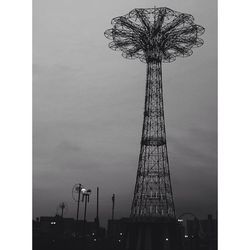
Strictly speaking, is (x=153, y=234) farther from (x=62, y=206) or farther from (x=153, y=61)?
(x=153, y=61)

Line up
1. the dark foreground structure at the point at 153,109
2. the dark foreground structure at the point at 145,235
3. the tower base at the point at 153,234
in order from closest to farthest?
the dark foreground structure at the point at 145,235, the tower base at the point at 153,234, the dark foreground structure at the point at 153,109

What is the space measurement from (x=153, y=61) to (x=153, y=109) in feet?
2.77

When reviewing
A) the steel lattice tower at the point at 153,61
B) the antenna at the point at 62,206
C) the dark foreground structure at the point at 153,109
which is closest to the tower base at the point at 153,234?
the dark foreground structure at the point at 153,109

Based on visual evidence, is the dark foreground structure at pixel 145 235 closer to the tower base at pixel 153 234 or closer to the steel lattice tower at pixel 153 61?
the tower base at pixel 153 234

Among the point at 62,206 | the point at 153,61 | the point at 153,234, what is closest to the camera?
the point at 153,234

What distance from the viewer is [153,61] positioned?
7895mm

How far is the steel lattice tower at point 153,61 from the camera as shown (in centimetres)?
753

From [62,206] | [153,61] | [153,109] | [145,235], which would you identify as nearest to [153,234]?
[145,235]

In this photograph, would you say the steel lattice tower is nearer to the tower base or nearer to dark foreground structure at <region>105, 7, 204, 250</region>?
dark foreground structure at <region>105, 7, 204, 250</region>

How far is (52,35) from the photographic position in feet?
25.1

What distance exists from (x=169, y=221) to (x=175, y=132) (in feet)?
4.92

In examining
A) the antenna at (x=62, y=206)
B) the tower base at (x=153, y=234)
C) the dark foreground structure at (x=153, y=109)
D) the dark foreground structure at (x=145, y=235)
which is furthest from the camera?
the antenna at (x=62, y=206)

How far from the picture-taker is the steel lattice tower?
296 inches
